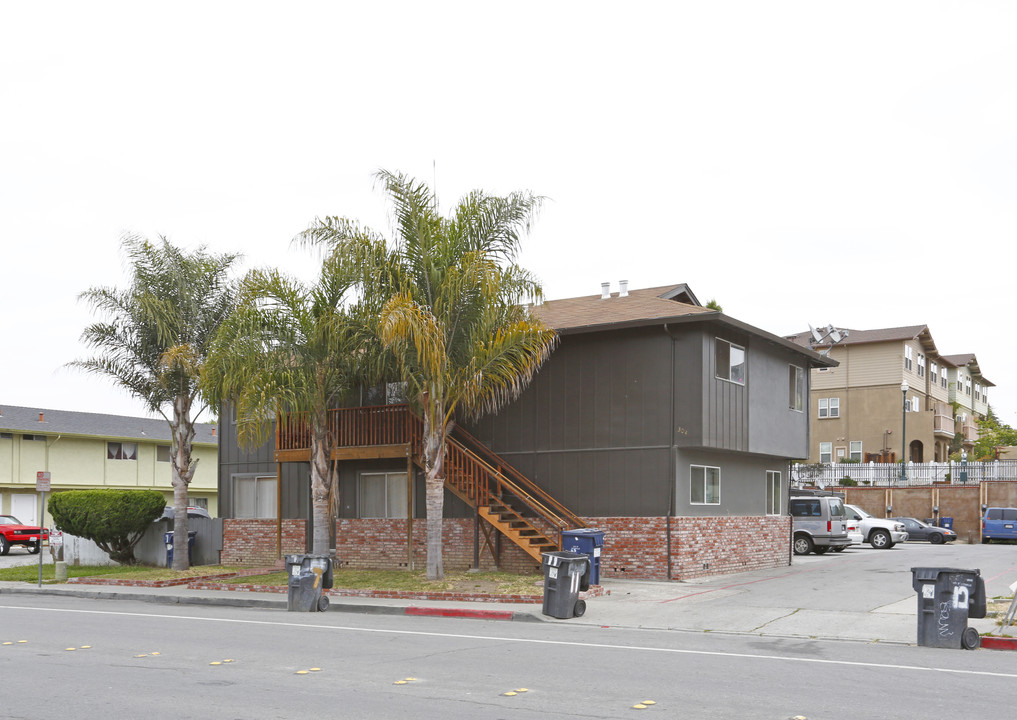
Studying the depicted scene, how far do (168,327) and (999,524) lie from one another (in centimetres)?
3130

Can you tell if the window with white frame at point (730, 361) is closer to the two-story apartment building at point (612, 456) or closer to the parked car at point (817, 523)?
the two-story apartment building at point (612, 456)

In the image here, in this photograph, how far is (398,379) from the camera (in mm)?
21328

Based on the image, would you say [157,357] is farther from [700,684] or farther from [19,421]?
[19,421]

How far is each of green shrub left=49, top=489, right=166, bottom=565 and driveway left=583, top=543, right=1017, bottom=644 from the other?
43.0ft

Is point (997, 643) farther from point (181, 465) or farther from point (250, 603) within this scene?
point (181, 465)

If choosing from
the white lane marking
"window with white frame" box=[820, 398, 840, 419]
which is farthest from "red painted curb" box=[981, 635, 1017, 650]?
"window with white frame" box=[820, 398, 840, 419]

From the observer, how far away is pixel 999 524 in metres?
37.9

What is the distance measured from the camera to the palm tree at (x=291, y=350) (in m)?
19.7

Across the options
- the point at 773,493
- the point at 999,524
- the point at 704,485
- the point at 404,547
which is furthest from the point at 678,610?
the point at 999,524

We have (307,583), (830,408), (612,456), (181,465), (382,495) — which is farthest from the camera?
(830,408)

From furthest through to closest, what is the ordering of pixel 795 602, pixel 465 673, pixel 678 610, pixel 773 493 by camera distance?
pixel 773 493, pixel 795 602, pixel 678 610, pixel 465 673

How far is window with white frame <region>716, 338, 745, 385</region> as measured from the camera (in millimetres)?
22094

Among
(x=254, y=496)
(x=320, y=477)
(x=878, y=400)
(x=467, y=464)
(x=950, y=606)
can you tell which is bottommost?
(x=254, y=496)

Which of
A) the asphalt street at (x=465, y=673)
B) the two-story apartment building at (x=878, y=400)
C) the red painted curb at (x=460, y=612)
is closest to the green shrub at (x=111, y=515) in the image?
the asphalt street at (x=465, y=673)
